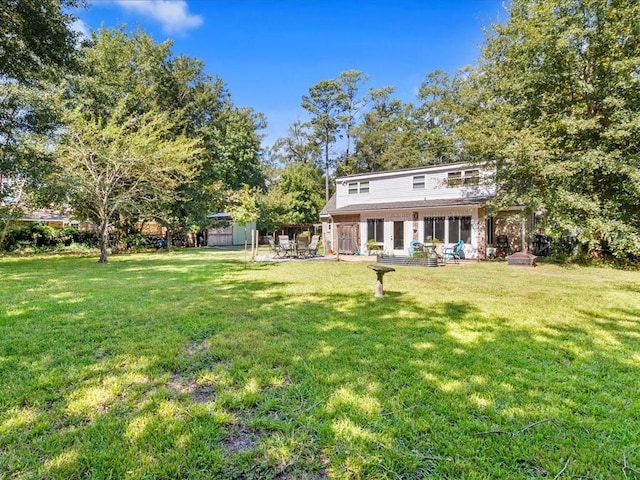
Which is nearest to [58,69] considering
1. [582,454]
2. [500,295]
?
[500,295]

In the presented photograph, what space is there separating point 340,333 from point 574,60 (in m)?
13.8

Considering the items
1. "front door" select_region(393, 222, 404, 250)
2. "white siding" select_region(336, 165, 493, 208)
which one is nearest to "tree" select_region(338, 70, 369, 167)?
"white siding" select_region(336, 165, 493, 208)

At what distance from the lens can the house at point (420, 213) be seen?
52.1 ft

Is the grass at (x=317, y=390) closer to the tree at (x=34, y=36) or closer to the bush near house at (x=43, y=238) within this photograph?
the tree at (x=34, y=36)

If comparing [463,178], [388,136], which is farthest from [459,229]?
[388,136]

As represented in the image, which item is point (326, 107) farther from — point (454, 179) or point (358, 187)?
point (454, 179)

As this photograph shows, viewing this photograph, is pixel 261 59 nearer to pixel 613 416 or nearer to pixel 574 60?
pixel 574 60

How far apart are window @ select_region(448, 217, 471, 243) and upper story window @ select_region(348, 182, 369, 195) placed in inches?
207

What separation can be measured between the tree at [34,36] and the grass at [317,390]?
826 cm

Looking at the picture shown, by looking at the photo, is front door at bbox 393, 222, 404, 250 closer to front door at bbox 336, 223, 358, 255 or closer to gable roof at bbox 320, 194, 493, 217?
gable roof at bbox 320, 194, 493, 217

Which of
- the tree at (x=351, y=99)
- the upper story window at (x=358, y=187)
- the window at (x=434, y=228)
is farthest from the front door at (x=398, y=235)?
the tree at (x=351, y=99)

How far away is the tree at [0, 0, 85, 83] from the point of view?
30.6 feet

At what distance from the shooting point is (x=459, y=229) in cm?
1631

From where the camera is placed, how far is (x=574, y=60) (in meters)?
12.1
